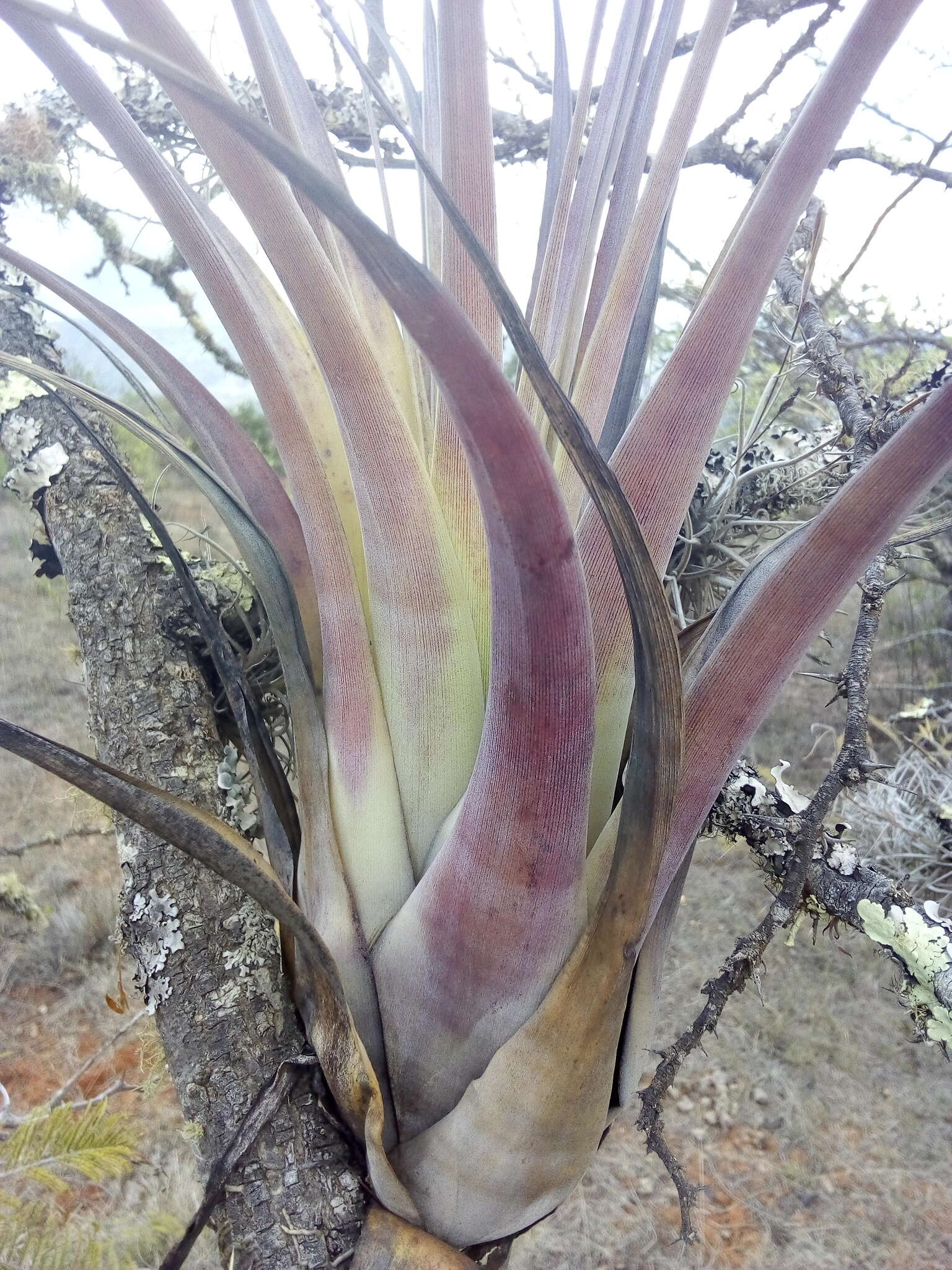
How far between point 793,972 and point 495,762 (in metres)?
1.46

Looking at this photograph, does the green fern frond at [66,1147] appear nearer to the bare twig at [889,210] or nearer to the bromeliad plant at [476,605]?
the bromeliad plant at [476,605]

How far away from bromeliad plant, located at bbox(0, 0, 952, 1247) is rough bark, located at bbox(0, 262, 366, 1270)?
0.02 metres

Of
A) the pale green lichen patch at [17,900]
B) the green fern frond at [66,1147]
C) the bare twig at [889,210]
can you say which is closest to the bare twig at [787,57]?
the bare twig at [889,210]

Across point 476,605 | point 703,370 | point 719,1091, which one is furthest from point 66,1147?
point 719,1091

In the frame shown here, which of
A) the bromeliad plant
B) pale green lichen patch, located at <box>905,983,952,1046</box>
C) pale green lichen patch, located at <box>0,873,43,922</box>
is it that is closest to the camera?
the bromeliad plant

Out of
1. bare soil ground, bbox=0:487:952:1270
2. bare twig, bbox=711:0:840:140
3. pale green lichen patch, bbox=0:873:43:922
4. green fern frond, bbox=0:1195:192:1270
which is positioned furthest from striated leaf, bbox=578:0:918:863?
pale green lichen patch, bbox=0:873:43:922

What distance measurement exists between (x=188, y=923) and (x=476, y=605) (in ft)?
0.69

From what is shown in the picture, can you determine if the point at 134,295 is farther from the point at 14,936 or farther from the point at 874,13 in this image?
the point at 874,13

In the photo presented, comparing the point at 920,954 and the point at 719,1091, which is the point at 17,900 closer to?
the point at 920,954

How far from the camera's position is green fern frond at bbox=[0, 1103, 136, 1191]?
16.2 inches

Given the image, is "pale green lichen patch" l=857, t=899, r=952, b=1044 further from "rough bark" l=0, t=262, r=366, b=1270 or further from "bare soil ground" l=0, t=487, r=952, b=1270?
"bare soil ground" l=0, t=487, r=952, b=1270

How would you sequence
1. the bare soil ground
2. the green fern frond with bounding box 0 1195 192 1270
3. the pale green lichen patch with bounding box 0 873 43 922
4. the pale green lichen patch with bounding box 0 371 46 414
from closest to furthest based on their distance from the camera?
the green fern frond with bounding box 0 1195 192 1270, the pale green lichen patch with bounding box 0 371 46 414, the pale green lichen patch with bounding box 0 873 43 922, the bare soil ground

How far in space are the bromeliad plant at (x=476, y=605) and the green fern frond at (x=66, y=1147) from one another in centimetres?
19

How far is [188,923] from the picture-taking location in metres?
0.37
